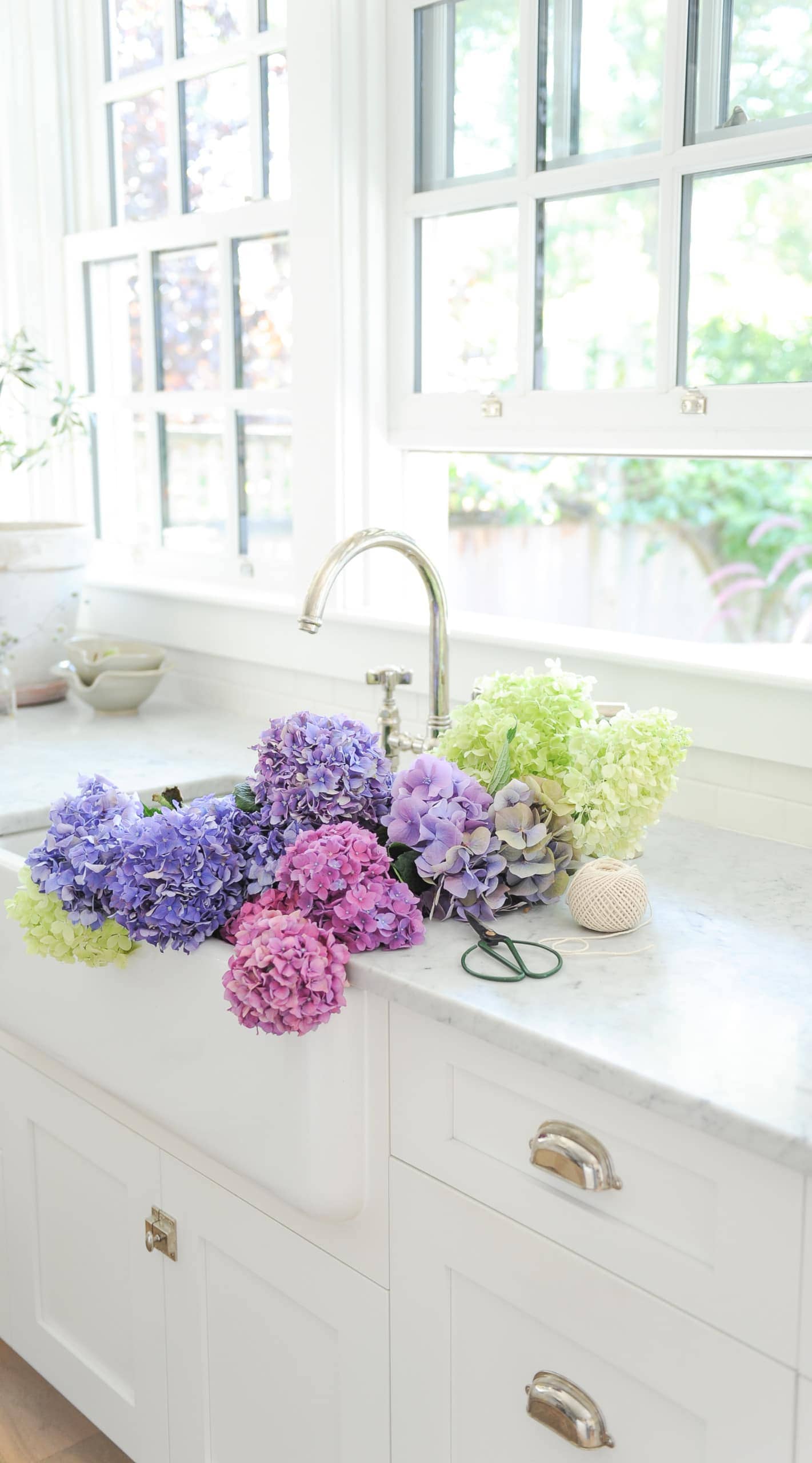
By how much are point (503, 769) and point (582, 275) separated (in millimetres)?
1272

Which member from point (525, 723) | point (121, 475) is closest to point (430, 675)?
point (525, 723)

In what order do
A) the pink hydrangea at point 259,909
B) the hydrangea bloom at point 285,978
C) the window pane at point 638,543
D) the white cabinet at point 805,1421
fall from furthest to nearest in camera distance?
1. the window pane at point 638,543
2. the pink hydrangea at point 259,909
3. the hydrangea bloom at point 285,978
4. the white cabinet at point 805,1421

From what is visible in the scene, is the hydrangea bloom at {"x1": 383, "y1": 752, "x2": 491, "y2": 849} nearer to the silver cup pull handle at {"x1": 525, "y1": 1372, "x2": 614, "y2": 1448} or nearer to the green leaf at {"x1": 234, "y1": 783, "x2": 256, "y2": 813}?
the green leaf at {"x1": 234, "y1": 783, "x2": 256, "y2": 813}

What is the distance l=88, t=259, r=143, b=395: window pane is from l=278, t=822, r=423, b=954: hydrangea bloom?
1.94 metres

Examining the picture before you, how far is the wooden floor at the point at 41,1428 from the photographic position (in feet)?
6.55

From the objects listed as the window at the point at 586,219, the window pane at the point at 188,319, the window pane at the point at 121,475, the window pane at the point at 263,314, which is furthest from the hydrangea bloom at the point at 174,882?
the window pane at the point at 121,475

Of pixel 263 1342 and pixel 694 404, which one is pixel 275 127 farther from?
pixel 263 1342

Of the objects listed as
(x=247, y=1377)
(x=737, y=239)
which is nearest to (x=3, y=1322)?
(x=247, y=1377)

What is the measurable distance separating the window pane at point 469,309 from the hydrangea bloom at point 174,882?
1.10 metres

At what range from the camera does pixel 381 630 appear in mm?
2324

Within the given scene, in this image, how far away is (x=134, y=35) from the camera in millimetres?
2887

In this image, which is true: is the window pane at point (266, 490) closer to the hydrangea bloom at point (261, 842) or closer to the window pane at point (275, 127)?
the window pane at point (275, 127)

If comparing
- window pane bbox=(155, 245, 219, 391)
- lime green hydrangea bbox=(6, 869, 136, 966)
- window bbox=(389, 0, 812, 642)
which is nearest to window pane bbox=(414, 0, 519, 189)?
window bbox=(389, 0, 812, 642)

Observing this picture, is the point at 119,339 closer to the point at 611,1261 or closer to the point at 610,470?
the point at 611,1261
